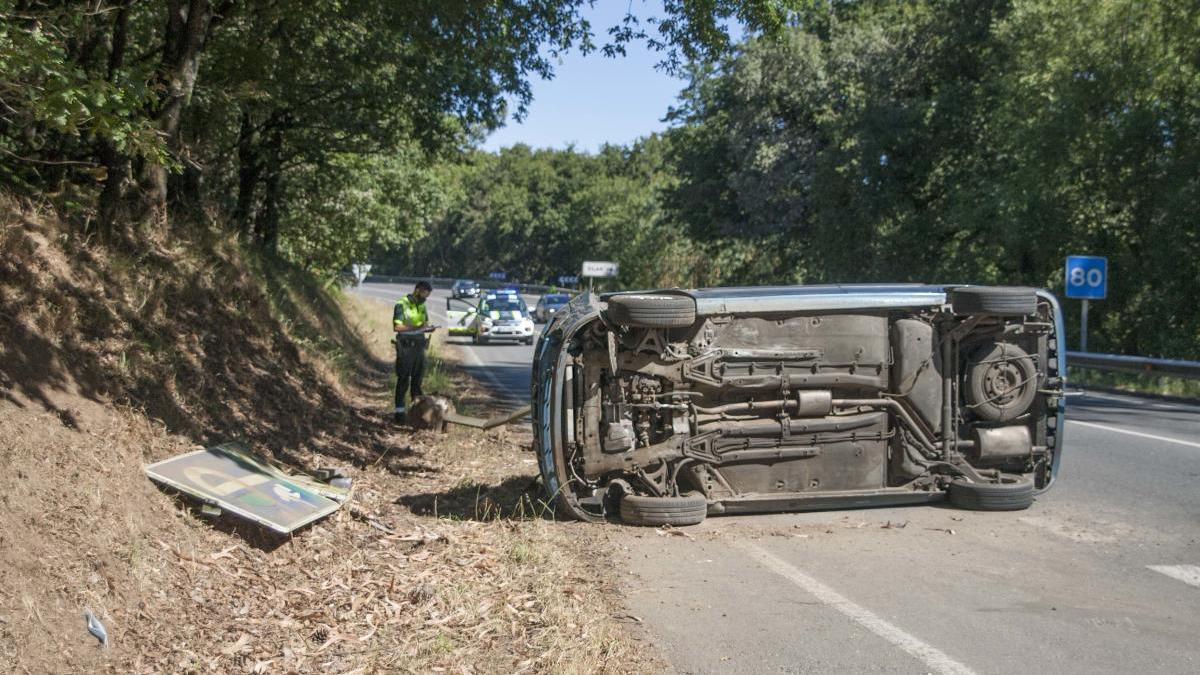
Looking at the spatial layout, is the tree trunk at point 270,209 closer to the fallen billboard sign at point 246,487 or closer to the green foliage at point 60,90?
the green foliage at point 60,90

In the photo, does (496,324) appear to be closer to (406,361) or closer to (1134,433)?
(406,361)

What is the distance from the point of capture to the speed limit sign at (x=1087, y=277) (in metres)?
24.4

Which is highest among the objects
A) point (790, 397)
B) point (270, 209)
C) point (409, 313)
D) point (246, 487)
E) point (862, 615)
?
point (270, 209)

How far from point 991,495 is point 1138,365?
14860mm

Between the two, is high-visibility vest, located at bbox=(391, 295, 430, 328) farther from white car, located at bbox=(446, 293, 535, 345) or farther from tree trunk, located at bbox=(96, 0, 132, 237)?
white car, located at bbox=(446, 293, 535, 345)

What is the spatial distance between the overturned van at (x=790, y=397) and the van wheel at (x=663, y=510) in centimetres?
1

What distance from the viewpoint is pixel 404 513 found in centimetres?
850

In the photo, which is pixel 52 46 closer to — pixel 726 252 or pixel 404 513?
pixel 404 513

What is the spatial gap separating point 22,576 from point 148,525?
1282 millimetres

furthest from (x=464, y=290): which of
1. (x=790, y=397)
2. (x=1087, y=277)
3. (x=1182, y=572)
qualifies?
(x=1182, y=572)

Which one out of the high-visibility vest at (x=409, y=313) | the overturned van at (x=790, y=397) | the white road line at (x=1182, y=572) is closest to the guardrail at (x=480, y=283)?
the high-visibility vest at (x=409, y=313)

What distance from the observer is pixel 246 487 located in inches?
288

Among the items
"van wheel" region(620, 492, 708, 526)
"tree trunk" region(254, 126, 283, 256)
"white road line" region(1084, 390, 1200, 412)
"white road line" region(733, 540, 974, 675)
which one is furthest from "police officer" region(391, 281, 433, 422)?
"white road line" region(1084, 390, 1200, 412)

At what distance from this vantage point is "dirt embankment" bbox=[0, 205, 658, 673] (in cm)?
524
